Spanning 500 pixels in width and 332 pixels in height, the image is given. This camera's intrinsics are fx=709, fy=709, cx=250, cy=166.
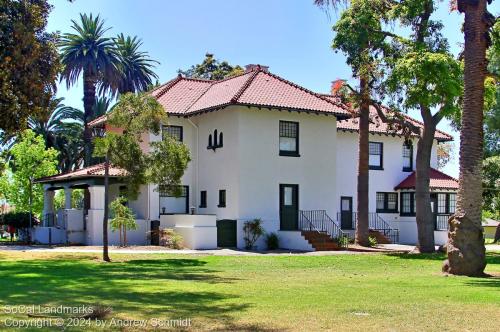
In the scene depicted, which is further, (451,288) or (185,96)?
(185,96)

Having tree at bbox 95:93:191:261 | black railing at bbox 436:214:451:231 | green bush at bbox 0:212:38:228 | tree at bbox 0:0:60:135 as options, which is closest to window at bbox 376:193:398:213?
black railing at bbox 436:214:451:231

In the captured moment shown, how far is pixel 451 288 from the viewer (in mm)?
15312

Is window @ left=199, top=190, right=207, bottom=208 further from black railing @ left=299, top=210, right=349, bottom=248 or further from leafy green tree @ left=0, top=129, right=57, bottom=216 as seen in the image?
leafy green tree @ left=0, top=129, right=57, bottom=216

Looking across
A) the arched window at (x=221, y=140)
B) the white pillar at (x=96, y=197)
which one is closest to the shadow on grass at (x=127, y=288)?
the white pillar at (x=96, y=197)

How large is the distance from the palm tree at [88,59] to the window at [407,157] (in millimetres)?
22648

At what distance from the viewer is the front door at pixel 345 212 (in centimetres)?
3828

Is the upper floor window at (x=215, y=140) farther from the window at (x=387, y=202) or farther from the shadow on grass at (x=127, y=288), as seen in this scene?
the shadow on grass at (x=127, y=288)

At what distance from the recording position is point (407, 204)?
40.6 metres

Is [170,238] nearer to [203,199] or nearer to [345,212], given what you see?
[203,199]

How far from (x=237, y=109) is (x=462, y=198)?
15.2 m

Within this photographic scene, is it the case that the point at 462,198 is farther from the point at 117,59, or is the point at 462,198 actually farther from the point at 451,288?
the point at 117,59

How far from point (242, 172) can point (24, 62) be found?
1590 cm

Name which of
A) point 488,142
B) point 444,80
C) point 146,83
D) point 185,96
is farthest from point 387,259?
point 146,83

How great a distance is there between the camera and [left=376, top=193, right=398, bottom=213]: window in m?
40.4
